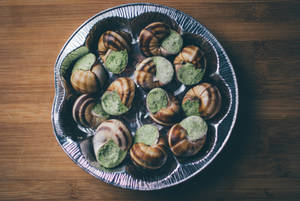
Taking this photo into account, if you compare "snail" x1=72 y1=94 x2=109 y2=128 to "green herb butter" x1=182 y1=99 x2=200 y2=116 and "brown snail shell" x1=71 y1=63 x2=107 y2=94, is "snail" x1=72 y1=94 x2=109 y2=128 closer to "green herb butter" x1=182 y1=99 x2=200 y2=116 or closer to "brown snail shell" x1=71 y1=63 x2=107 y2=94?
"brown snail shell" x1=71 y1=63 x2=107 y2=94

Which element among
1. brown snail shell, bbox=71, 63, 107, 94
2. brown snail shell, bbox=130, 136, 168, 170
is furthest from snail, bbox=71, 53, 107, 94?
brown snail shell, bbox=130, 136, 168, 170

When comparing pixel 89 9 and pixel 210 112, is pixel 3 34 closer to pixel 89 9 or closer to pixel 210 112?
pixel 89 9

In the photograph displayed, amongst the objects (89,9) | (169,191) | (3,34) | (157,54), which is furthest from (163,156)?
(3,34)

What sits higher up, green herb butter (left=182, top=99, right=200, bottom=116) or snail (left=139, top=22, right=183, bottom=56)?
snail (left=139, top=22, right=183, bottom=56)

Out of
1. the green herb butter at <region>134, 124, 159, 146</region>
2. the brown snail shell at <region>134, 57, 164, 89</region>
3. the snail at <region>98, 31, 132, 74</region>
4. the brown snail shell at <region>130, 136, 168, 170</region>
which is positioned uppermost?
the snail at <region>98, 31, 132, 74</region>

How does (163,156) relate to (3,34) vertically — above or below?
below

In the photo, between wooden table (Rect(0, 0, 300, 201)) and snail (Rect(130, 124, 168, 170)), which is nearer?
snail (Rect(130, 124, 168, 170))
